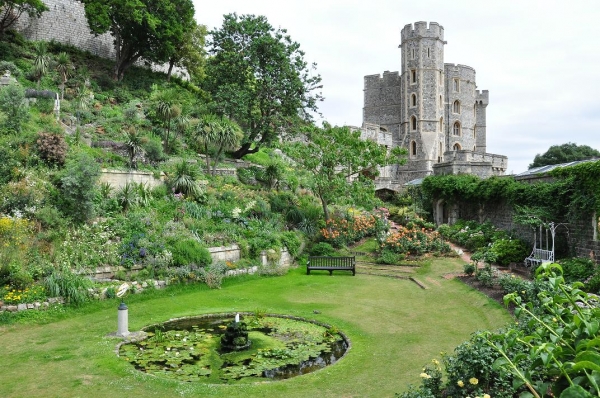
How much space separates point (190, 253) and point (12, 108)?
9.45 metres

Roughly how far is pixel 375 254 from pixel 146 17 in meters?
21.4

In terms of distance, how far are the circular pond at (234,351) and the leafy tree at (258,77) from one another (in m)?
16.9

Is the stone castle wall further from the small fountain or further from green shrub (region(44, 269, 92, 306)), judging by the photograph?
the small fountain

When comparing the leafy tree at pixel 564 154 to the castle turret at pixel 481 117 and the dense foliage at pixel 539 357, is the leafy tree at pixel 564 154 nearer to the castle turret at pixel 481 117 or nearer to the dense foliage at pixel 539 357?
the castle turret at pixel 481 117

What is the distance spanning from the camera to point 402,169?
46531 mm

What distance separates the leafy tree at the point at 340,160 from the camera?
21453 mm

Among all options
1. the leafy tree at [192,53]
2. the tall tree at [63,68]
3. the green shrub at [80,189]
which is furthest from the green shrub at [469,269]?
the leafy tree at [192,53]

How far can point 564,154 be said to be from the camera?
57062 mm

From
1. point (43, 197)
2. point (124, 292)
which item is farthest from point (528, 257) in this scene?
point (43, 197)

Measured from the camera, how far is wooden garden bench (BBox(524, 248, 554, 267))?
15.9m

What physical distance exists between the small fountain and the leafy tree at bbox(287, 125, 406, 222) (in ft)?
41.1

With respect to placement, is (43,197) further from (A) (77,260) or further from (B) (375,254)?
(B) (375,254)

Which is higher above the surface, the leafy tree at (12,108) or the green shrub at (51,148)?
the leafy tree at (12,108)

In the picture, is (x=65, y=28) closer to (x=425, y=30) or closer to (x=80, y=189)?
(x=80, y=189)
